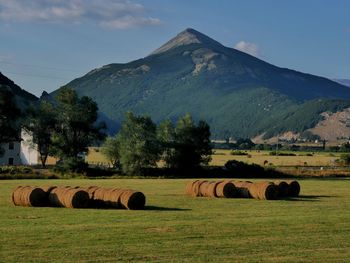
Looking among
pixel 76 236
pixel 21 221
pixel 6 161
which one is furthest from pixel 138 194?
pixel 6 161

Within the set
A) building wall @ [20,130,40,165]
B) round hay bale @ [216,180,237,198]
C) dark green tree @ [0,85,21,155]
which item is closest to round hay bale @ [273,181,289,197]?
round hay bale @ [216,180,237,198]

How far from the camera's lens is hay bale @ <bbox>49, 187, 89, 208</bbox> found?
1293 inches

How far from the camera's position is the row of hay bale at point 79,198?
33.1 metres

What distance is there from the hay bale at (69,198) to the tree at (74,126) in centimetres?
4619

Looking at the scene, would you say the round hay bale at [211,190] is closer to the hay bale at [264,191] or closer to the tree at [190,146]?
the hay bale at [264,191]

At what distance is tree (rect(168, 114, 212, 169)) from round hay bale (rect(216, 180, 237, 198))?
4350cm

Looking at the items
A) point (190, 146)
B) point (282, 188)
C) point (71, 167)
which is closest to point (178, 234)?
point (282, 188)

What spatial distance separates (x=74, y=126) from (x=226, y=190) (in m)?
43.5

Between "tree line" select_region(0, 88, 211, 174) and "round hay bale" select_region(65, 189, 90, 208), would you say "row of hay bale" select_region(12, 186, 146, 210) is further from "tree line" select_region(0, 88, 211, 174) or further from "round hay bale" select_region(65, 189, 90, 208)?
A: "tree line" select_region(0, 88, 211, 174)

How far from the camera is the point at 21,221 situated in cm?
2703

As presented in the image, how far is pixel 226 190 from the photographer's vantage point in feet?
135

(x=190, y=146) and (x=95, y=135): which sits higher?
(x=95, y=135)

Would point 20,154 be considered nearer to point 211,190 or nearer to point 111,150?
point 111,150

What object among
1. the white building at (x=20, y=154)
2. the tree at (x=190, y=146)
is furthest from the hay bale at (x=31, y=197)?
the white building at (x=20, y=154)
